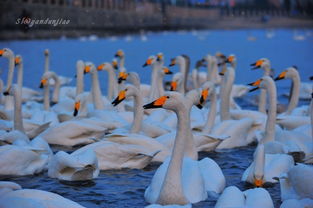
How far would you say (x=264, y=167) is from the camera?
8336 mm

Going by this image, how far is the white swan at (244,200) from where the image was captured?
6.58 metres

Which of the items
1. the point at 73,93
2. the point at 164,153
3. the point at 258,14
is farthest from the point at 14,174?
the point at 258,14

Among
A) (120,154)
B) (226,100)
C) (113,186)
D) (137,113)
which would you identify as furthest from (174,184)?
(226,100)

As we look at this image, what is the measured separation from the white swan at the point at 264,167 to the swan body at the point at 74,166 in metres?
1.70

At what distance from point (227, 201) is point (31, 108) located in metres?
7.46

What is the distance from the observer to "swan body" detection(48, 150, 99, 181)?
811cm

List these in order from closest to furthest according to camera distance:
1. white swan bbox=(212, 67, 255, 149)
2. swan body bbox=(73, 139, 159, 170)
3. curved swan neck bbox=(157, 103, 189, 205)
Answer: curved swan neck bbox=(157, 103, 189, 205)
swan body bbox=(73, 139, 159, 170)
white swan bbox=(212, 67, 255, 149)

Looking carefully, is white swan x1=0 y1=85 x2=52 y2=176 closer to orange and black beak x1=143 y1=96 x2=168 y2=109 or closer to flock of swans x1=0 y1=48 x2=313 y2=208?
flock of swans x1=0 y1=48 x2=313 y2=208

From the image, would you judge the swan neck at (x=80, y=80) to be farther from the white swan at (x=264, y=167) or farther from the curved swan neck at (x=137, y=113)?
the white swan at (x=264, y=167)

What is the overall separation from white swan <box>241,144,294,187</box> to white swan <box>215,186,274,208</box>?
1.11 meters

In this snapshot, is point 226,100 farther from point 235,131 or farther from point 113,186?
point 113,186

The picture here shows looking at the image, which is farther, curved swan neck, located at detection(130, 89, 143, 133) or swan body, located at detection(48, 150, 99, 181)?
curved swan neck, located at detection(130, 89, 143, 133)

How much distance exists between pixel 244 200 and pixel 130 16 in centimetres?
6156

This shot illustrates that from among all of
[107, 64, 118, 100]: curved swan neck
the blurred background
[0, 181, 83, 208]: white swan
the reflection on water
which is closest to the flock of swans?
[0, 181, 83, 208]: white swan
